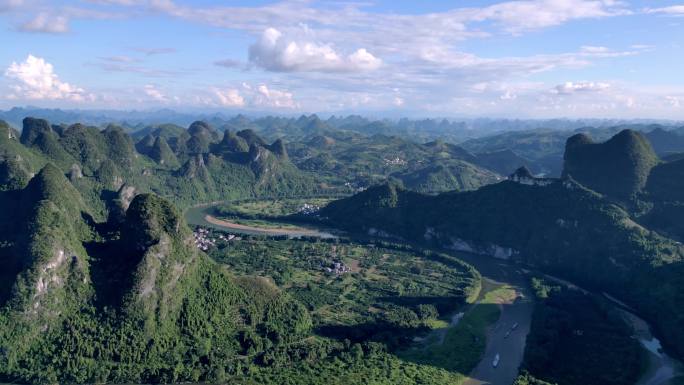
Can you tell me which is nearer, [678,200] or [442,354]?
[442,354]

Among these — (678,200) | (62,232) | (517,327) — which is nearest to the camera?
(62,232)

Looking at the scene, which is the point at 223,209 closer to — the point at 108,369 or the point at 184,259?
the point at 184,259

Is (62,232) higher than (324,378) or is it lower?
higher

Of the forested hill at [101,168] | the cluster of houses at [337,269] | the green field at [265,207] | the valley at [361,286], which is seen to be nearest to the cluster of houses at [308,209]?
the green field at [265,207]

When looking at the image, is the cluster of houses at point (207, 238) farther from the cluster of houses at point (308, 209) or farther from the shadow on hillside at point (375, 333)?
the shadow on hillside at point (375, 333)

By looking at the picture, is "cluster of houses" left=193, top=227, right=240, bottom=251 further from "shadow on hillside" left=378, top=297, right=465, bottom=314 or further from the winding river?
the winding river

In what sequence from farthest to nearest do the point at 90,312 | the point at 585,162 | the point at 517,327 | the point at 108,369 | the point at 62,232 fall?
the point at 585,162, the point at 517,327, the point at 62,232, the point at 90,312, the point at 108,369

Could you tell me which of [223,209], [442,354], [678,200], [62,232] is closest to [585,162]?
[678,200]

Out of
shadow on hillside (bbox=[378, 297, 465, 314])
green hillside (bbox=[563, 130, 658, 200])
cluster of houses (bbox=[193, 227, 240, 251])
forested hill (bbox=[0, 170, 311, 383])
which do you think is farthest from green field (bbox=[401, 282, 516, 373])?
cluster of houses (bbox=[193, 227, 240, 251])
